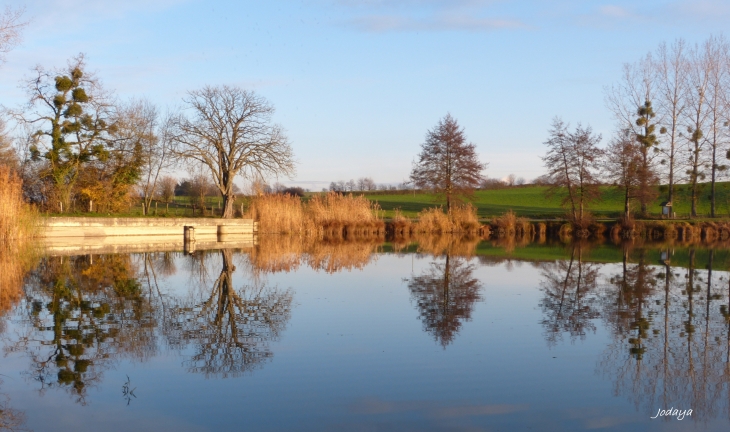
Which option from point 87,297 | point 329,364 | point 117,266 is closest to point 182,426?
point 329,364

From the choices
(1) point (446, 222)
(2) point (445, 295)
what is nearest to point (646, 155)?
(1) point (446, 222)

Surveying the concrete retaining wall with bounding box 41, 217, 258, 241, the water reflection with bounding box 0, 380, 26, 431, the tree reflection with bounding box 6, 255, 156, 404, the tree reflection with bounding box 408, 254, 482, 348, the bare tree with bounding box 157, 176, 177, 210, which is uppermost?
the bare tree with bounding box 157, 176, 177, 210

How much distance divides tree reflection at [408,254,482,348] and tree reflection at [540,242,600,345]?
3.92 ft

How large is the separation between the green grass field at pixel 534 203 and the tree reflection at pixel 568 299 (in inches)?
1037

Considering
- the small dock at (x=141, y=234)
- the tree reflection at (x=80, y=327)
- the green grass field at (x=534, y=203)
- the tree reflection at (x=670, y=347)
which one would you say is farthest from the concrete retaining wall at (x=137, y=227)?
the tree reflection at (x=670, y=347)

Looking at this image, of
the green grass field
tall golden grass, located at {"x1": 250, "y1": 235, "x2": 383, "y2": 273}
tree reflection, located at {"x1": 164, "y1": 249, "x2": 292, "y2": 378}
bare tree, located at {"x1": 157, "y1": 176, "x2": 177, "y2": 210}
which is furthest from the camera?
the green grass field

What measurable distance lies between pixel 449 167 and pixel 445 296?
29.5 m

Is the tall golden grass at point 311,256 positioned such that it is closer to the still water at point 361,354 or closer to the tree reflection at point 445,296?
the tree reflection at point 445,296

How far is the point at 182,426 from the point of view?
4844 mm

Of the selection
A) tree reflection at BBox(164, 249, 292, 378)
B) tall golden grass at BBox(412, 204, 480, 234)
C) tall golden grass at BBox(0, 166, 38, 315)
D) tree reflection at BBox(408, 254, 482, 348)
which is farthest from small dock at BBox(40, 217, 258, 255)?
A: tree reflection at BBox(408, 254, 482, 348)

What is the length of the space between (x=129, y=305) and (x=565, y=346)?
6357mm

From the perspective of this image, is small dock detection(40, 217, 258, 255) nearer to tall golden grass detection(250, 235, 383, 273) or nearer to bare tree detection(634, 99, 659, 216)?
tall golden grass detection(250, 235, 383, 273)

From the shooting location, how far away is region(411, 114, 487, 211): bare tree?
132ft

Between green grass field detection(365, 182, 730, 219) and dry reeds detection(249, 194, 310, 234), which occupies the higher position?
green grass field detection(365, 182, 730, 219)
